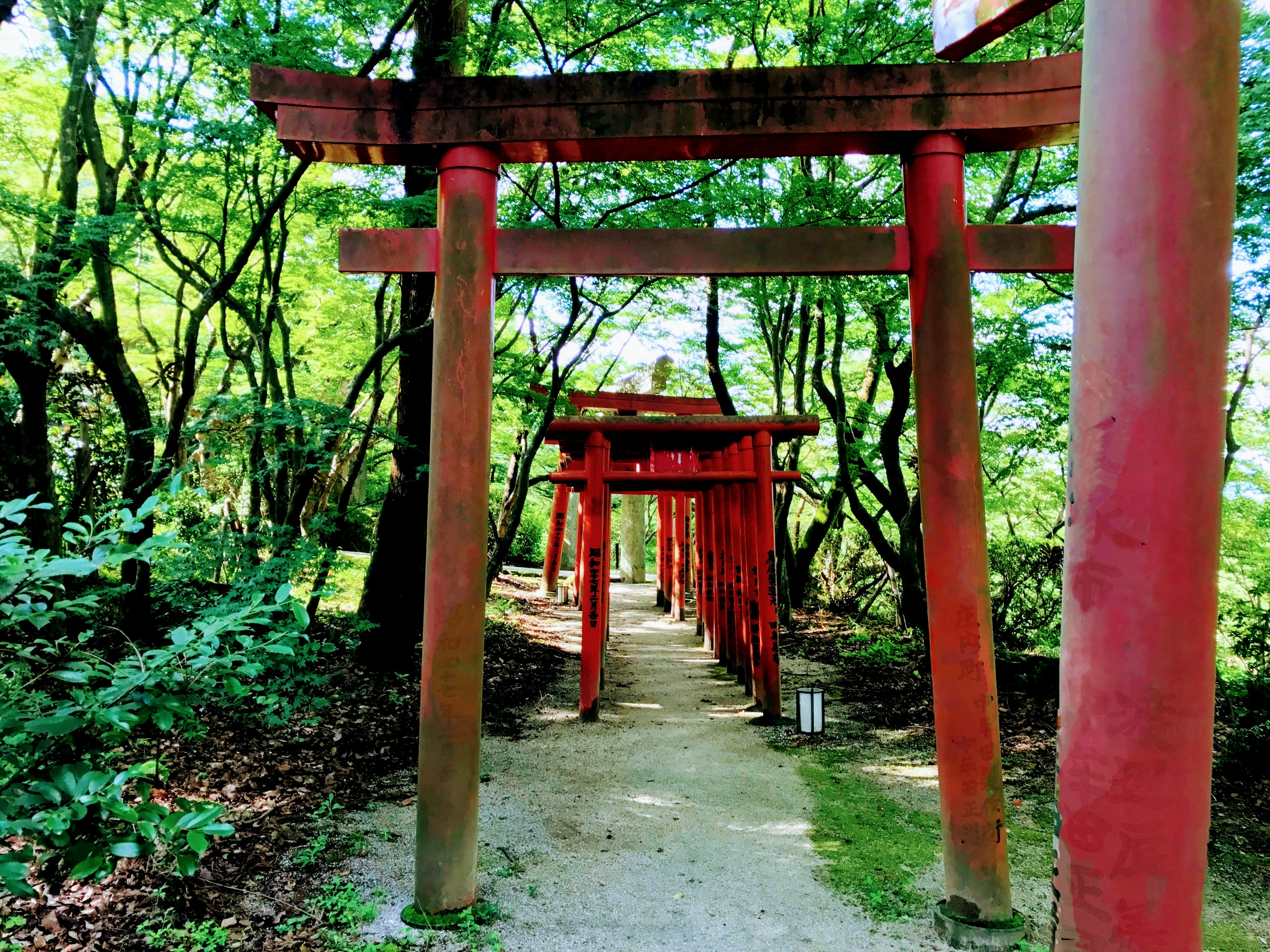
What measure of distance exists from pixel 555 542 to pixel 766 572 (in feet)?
28.4

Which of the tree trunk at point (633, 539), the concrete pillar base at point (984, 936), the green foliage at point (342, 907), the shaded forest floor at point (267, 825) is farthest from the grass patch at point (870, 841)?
the tree trunk at point (633, 539)

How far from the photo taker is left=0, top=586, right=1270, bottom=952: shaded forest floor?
3.33 meters

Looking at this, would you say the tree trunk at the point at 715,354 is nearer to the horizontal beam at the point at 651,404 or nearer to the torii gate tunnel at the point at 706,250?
the horizontal beam at the point at 651,404

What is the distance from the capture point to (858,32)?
781 cm

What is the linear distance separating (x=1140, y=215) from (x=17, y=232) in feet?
29.0

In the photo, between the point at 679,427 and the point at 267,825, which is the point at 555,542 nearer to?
the point at 679,427

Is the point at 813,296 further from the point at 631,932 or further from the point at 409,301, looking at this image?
the point at 631,932

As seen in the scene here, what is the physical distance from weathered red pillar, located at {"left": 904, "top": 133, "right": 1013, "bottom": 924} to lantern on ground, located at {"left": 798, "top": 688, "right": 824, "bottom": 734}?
3438 millimetres

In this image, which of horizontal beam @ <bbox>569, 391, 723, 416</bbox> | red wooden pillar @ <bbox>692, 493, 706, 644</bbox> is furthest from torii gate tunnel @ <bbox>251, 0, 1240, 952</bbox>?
horizontal beam @ <bbox>569, 391, 723, 416</bbox>

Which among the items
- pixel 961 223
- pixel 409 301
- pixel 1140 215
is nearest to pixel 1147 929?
pixel 1140 215

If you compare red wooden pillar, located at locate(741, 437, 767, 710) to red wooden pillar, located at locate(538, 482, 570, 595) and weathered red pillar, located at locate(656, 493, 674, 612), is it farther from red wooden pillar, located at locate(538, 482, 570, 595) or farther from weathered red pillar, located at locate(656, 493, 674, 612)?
weathered red pillar, located at locate(656, 493, 674, 612)

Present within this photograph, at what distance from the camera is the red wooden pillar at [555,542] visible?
15445 mm

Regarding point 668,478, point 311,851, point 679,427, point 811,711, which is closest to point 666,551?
point 668,478

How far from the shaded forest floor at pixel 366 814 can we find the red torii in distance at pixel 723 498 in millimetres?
929
